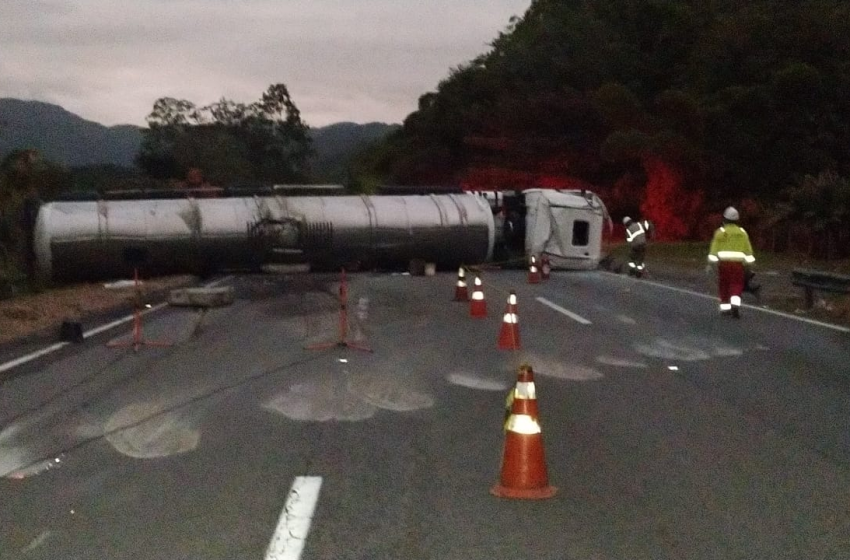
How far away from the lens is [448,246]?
33375 millimetres

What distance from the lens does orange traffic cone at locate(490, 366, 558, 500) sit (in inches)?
300

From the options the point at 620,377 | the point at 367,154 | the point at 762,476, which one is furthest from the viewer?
the point at 367,154

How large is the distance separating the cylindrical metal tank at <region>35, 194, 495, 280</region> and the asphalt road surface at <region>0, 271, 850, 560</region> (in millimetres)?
12708

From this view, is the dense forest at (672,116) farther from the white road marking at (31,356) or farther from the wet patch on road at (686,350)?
the white road marking at (31,356)

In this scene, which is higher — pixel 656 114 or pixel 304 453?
pixel 656 114

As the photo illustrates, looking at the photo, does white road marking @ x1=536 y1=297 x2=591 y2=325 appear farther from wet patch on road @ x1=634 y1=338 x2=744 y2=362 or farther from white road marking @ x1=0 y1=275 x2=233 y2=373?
white road marking @ x1=0 y1=275 x2=233 y2=373

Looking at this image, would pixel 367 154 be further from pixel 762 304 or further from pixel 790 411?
pixel 790 411

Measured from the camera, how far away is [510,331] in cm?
1529

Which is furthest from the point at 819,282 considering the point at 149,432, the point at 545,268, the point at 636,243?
the point at 149,432

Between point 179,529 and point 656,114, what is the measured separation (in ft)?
180

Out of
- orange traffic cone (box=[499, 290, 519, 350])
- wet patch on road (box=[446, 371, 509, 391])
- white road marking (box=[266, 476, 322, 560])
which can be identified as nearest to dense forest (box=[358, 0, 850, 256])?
orange traffic cone (box=[499, 290, 519, 350])

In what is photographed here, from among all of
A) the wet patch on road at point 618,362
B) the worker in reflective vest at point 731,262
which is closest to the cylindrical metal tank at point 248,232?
the worker in reflective vest at point 731,262

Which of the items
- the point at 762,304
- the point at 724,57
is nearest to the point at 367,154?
the point at 724,57

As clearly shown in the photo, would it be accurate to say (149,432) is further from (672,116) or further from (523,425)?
(672,116)
